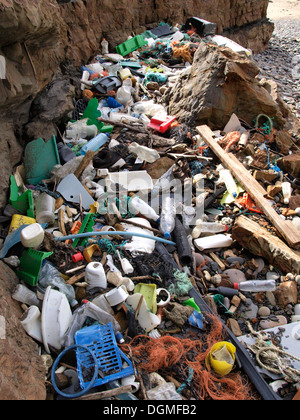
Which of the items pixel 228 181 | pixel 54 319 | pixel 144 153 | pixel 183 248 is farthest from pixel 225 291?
pixel 144 153

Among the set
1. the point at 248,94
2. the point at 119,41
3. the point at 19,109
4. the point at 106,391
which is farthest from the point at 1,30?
the point at 119,41

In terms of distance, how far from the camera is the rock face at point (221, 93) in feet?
19.9

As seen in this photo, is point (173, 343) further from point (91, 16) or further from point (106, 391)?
point (91, 16)

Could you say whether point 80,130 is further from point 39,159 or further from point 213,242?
point 213,242

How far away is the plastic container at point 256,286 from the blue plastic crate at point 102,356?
193 centimetres

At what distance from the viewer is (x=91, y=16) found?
7777 millimetres

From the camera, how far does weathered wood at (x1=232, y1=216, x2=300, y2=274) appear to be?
4043 mm

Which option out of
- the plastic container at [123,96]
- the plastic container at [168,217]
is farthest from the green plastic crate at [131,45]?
the plastic container at [168,217]

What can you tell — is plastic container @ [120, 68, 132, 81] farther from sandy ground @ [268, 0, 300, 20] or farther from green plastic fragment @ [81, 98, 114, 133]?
sandy ground @ [268, 0, 300, 20]

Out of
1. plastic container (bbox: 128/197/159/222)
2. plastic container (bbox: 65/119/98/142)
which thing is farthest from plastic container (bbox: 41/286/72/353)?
plastic container (bbox: 65/119/98/142)

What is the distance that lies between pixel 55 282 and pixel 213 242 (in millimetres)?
2326

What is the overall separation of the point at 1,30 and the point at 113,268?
2598 millimetres

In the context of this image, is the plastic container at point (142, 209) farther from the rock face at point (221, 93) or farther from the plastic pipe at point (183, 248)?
the rock face at point (221, 93)

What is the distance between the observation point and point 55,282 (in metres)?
3.08
